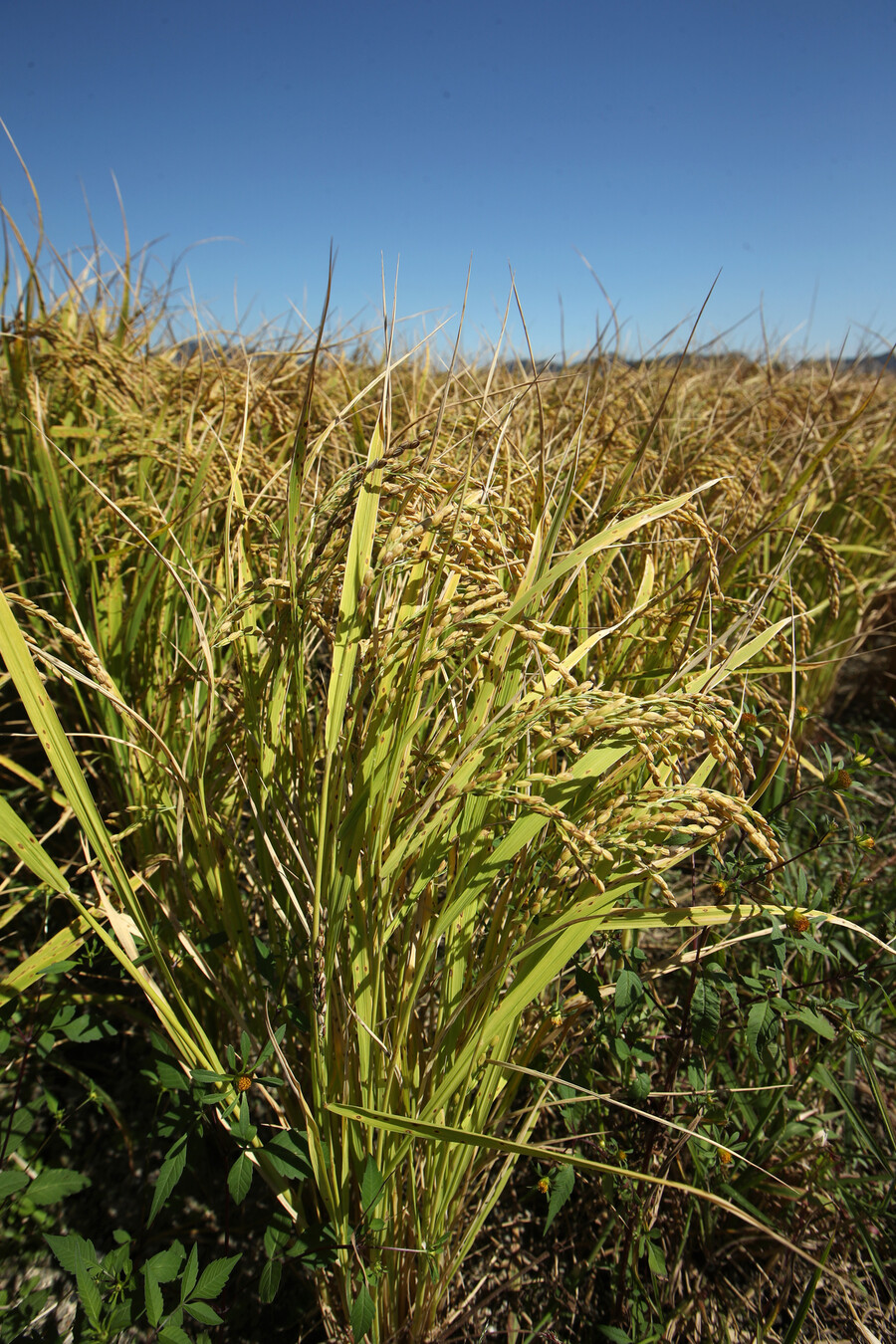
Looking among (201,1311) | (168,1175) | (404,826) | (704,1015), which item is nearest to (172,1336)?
(201,1311)

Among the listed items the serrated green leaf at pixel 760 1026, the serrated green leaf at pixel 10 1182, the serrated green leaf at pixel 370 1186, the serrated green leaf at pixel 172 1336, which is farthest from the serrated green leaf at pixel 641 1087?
the serrated green leaf at pixel 10 1182

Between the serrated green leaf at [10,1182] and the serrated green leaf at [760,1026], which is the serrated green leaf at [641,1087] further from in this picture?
the serrated green leaf at [10,1182]

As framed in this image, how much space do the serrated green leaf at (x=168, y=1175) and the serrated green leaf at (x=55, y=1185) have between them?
0.84ft

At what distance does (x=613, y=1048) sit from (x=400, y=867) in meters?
0.42

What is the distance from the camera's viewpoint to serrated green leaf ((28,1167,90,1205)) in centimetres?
96

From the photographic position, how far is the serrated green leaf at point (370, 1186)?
761 mm

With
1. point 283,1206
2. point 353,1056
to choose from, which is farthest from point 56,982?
point 353,1056

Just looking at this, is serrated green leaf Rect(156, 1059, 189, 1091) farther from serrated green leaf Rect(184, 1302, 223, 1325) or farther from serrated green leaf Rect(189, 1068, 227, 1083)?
serrated green leaf Rect(184, 1302, 223, 1325)

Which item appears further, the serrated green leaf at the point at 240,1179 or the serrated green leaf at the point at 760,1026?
the serrated green leaf at the point at 760,1026

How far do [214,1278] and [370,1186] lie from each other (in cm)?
22

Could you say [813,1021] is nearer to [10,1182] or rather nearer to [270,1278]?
[270,1278]

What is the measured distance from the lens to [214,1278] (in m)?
0.79

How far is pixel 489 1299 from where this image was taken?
101 centimetres

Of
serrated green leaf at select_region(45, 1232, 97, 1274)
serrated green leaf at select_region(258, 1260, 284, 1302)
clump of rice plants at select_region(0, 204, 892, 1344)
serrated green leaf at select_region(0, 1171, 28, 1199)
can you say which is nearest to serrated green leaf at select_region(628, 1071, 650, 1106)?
clump of rice plants at select_region(0, 204, 892, 1344)
